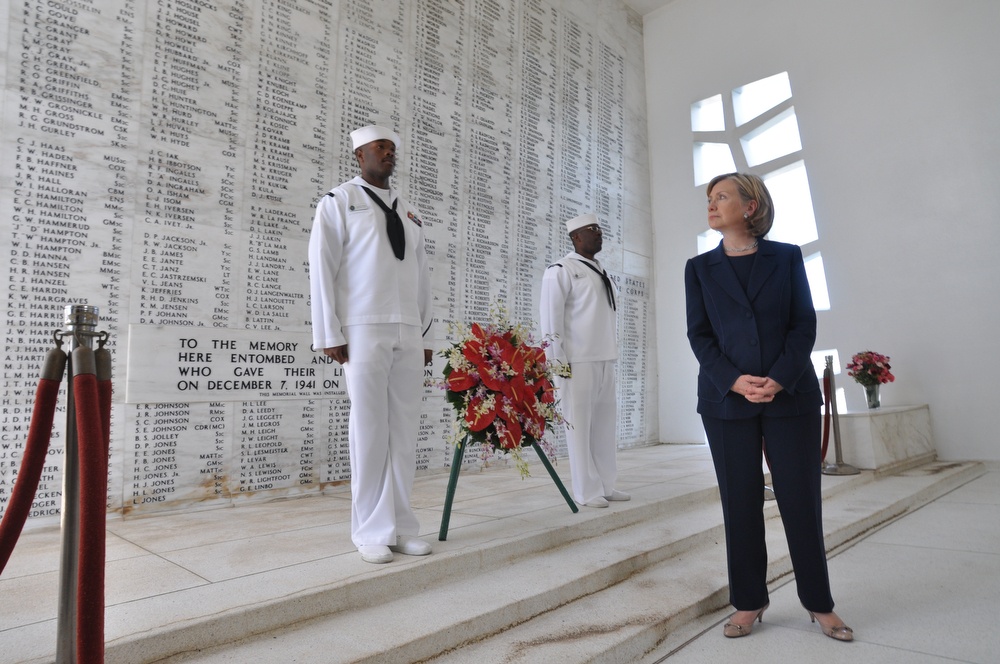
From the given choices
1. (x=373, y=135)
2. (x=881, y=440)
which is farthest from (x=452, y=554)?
(x=881, y=440)

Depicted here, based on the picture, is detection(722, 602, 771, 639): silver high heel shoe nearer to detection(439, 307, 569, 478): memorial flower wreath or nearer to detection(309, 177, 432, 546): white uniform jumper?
detection(439, 307, 569, 478): memorial flower wreath

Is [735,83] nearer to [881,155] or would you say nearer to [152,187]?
[881,155]

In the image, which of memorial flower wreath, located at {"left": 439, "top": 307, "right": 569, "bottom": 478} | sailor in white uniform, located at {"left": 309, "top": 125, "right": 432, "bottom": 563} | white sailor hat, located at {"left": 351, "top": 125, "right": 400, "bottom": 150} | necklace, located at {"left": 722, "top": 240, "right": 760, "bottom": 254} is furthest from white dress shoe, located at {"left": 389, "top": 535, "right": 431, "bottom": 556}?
white sailor hat, located at {"left": 351, "top": 125, "right": 400, "bottom": 150}

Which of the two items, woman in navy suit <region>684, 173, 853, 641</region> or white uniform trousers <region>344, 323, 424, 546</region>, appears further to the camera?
white uniform trousers <region>344, 323, 424, 546</region>

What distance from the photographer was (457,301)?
18.9 feet

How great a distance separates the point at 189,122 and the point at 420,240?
2110 mm

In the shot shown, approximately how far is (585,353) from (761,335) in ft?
6.25

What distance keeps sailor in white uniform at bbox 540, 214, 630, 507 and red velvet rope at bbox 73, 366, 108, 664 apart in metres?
2.88

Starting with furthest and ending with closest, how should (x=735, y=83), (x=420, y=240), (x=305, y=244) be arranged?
(x=735, y=83), (x=305, y=244), (x=420, y=240)

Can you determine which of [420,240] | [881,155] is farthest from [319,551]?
[881,155]

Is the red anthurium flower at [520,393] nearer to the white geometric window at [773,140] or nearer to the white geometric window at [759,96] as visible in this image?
the white geometric window at [773,140]

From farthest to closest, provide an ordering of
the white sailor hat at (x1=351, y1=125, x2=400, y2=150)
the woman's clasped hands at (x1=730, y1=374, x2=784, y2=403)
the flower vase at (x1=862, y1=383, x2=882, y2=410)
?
1. the flower vase at (x1=862, y1=383, x2=882, y2=410)
2. the white sailor hat at (x1=351, y1=125, x2=400, y2=150)
3. the woman's clasped hands at (x1=730, y1=374, x2=784, y2=403)

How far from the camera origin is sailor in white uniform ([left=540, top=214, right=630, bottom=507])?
407 cm

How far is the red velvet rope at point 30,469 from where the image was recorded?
1498mm
